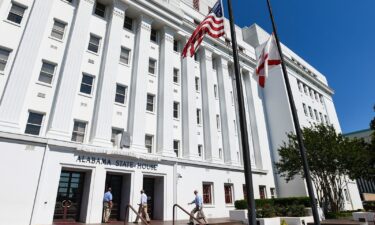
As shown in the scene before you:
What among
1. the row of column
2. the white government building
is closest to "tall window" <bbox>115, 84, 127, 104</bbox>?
the white government building

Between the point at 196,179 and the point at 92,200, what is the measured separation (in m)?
9.26

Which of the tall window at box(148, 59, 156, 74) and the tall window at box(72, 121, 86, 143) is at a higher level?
the tall window at box(148, 59, 156, 74)

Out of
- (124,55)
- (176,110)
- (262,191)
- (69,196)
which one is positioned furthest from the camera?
(262,191)

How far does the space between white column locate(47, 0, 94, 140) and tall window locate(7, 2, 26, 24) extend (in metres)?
3.49

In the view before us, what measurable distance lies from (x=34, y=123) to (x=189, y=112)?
43.0ft

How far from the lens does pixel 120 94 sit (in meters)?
20.9

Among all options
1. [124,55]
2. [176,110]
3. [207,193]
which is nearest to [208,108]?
[176,110]

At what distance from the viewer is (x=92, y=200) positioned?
51.4 feet

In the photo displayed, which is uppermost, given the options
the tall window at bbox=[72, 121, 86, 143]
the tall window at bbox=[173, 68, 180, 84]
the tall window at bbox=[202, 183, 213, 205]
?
the tall window at bbox=[173, 68, 180, 84]

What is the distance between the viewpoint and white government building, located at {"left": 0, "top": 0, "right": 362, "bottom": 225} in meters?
14.8

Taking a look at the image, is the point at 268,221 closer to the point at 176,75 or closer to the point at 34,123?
the point at 176,75

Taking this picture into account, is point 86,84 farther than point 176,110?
No

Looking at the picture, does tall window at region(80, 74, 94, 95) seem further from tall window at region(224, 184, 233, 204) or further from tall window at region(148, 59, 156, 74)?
tall window at region(224, 184, 233, 204)

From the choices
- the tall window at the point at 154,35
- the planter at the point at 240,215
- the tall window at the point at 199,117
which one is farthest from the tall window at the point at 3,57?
the planter at the point at 240,215
